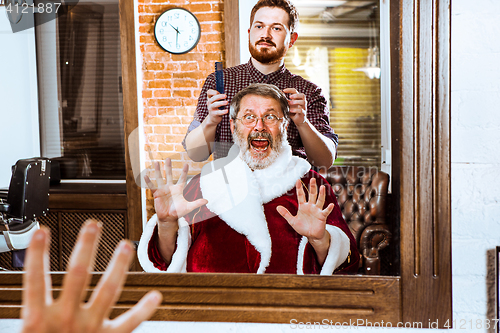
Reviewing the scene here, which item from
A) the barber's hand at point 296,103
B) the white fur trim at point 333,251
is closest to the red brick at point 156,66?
the barber's hand at point 296,103

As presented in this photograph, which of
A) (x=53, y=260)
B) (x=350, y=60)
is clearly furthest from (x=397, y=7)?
(x=53, y=260)

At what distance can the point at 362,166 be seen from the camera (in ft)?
4.02

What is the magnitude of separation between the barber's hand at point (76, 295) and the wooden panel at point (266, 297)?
624mm

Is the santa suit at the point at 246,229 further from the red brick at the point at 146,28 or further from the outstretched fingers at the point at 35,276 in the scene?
the outstretched fingers at the point at 35,276

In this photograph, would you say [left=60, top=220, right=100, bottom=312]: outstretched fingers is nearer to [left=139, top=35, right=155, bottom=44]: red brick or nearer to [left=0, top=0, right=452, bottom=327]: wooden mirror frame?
[left=0, top=0, right=452, bottom=327]: wooden mirror frame

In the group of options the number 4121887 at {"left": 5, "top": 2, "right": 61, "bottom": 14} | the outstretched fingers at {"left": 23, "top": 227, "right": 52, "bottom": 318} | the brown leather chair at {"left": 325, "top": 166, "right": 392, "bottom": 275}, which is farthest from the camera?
the number 4121887 at {"left": 5, "top": 2, "right": 61, "bottom": 14}

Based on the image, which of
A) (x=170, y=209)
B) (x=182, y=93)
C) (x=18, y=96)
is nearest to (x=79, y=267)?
(x=170, y=209)

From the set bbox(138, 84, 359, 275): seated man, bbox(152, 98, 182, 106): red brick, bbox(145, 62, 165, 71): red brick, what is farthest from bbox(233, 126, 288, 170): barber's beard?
bbox(145, 62, 165, 71): red brick

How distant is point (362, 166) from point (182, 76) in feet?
2.15

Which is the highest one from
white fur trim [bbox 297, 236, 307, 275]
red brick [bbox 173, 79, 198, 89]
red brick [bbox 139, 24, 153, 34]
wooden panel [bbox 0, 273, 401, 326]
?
red brick [bbox 139, 24, 153, 34]

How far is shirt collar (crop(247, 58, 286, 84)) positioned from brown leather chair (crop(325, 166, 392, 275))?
34 cm

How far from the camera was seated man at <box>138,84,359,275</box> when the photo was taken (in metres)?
1.22

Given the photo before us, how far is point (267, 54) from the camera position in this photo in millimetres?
1255

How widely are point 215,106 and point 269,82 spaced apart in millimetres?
192
